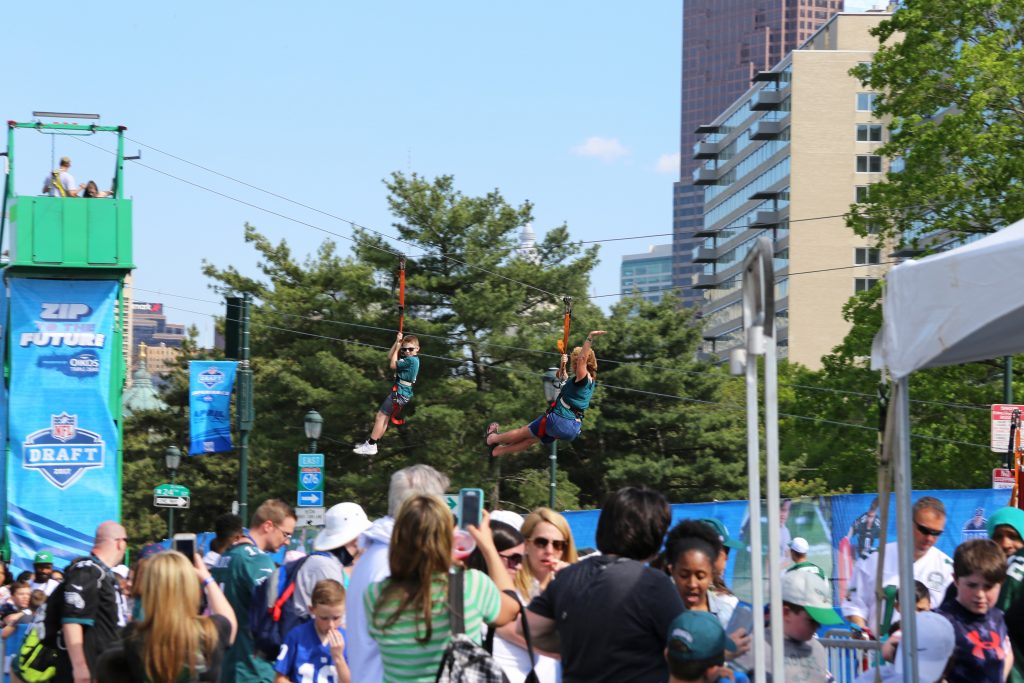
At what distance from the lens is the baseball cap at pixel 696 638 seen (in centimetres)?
483

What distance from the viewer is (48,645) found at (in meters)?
8.22

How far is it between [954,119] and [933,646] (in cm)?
2496

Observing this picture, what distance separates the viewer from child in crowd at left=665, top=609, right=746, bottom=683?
483 centimetres

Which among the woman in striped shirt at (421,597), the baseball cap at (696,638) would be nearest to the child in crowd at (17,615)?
the woman in striped shirt at (421,597)

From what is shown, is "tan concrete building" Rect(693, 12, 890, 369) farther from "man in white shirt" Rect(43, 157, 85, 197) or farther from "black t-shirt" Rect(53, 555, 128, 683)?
"black t-shirt" Rect(53, 555, 128, 683)

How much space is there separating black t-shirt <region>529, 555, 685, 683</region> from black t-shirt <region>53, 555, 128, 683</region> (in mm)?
3707

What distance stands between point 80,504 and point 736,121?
11859cm

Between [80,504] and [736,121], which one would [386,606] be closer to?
[80,504]

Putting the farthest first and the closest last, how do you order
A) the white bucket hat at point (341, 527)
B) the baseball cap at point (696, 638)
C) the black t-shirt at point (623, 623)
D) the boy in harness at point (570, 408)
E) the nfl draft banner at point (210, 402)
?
the nfl draft banner at point (210, 402) → the boy in harness at point (570, 408) → the white bucket hat at point (341, 527) → the black t-shirt at point (623, 623) → the baseball cap at point (696, 638)

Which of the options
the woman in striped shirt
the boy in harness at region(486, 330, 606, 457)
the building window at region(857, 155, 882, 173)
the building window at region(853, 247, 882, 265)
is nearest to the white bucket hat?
the woman in striped shirt

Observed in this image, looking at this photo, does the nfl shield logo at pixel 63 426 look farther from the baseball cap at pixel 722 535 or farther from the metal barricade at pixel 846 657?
the baseball cap at pixel 722 535

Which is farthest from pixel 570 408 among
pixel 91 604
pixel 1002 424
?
pixel 91 604

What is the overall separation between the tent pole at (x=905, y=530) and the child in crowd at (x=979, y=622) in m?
0.39

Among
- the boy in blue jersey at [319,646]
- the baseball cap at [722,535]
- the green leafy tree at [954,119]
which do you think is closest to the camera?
the baseball cap at [722,535]
